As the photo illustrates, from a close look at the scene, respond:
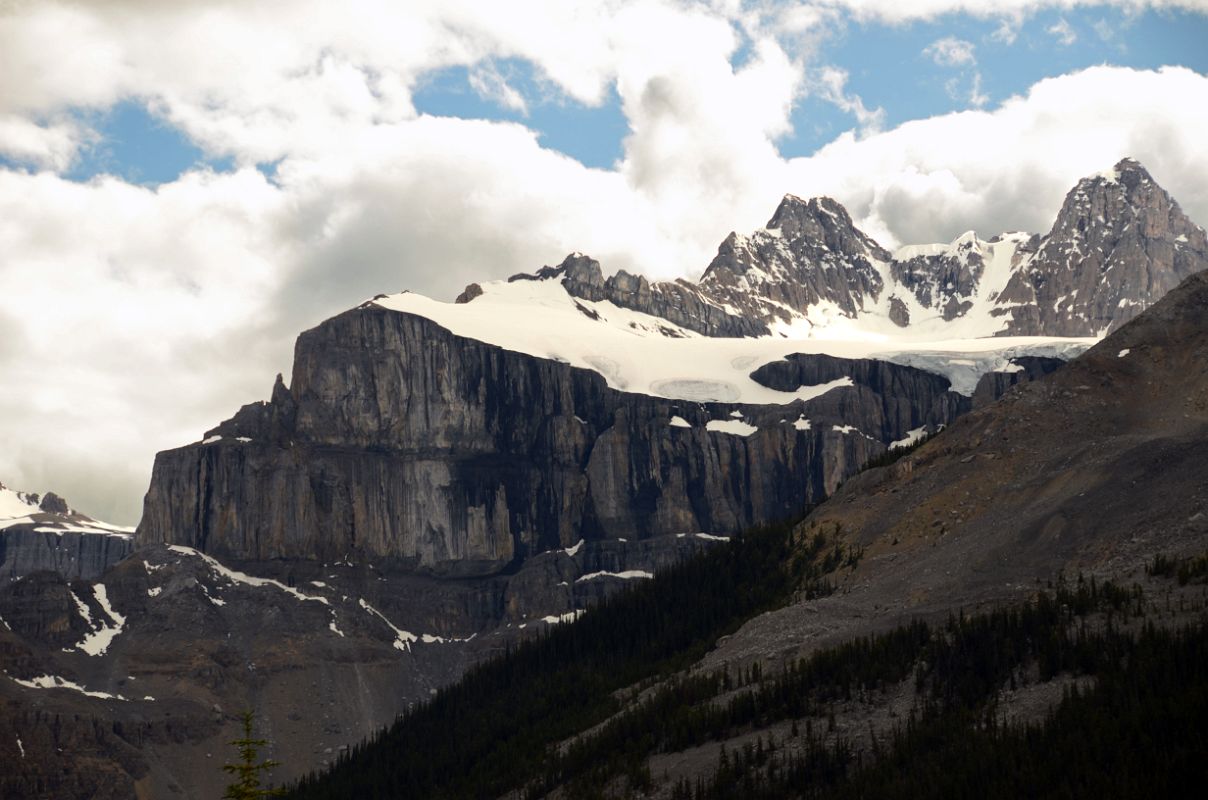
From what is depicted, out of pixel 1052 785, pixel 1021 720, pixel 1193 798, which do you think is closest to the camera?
pixel 1193 798

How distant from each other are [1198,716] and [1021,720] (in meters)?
16.8

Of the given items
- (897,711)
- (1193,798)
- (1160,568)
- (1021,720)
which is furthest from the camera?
(1160,568)

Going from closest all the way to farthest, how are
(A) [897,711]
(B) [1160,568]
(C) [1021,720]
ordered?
1. (C) [1021,720]
2. (A) [897,711]
3. (B) [1160,568]

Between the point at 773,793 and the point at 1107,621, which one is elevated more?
the point at 1107,621

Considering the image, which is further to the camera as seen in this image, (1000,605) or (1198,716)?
(1000,605)

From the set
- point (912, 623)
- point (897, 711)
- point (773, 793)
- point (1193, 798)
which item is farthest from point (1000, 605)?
point (1193, 798)

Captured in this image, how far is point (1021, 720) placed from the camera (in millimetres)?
159375

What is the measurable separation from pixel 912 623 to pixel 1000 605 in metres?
9.32

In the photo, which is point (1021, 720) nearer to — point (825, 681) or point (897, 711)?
point (897, 711)

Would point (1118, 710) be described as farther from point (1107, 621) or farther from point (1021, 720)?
point (1107, 621)

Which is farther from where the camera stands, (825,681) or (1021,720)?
(825,681)

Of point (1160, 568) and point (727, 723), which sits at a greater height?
point (1160, 568)

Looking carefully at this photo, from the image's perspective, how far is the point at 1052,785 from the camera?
477 ft

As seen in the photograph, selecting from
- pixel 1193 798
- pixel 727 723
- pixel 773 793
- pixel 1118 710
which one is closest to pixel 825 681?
pixel 727 723
